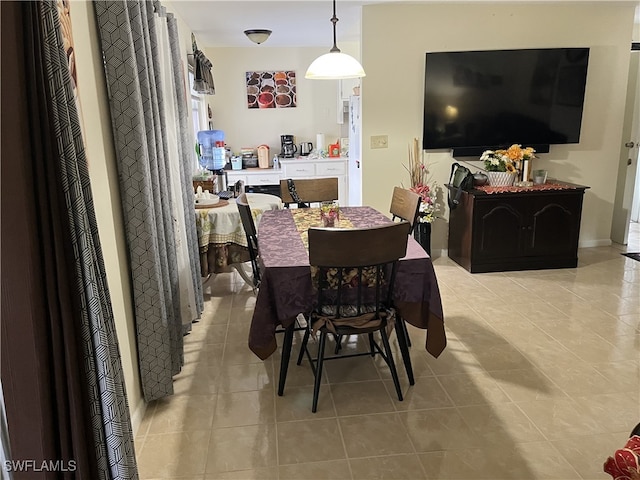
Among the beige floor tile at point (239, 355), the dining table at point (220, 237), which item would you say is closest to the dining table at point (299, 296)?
the beige floor tile at point (239, 355)

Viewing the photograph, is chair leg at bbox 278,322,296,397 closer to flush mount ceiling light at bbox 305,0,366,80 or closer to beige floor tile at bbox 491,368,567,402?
beige floor tile at bbox 491,368,567,402

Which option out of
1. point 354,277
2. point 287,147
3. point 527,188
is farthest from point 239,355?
point 287,147

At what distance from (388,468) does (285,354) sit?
29.7 inches

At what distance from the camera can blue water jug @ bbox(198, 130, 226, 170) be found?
4.96m

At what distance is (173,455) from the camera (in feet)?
6.97

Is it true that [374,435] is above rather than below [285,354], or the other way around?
below

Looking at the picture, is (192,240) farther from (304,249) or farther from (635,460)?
(635,460)

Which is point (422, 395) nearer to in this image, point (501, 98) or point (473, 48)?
point (501, 98)

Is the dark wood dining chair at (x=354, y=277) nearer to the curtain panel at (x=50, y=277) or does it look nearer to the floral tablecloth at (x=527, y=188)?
the curtain panel at (x=50, y=277)

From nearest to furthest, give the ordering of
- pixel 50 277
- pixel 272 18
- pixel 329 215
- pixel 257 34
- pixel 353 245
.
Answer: pixel 50 277, pixel 353 245, pixel 329 215, pixel 272 18, pixel 257 34

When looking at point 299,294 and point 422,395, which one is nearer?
point 299,294

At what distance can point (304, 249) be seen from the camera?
2516 millimetres

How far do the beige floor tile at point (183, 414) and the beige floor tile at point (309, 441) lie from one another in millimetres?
377

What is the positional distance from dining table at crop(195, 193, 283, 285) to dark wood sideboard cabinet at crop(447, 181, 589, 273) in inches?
73.3
